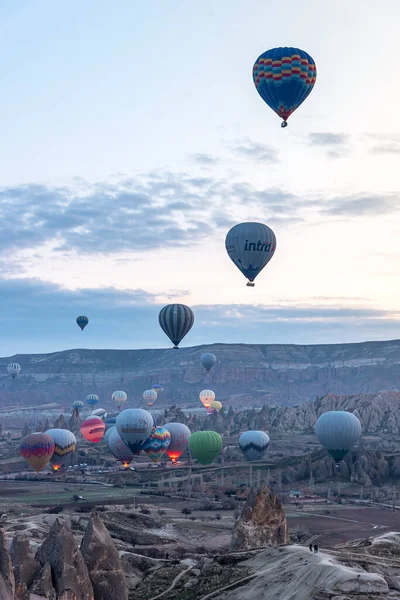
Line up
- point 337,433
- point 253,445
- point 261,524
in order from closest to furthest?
point 261,524
point 337,433
point 253,445

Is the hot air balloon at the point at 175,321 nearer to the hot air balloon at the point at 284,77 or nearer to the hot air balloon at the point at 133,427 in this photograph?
the hot air balloon at the point at 133,427

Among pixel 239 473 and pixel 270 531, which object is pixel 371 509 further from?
pixel 270 531

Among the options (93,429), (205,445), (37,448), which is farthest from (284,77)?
(93,429)

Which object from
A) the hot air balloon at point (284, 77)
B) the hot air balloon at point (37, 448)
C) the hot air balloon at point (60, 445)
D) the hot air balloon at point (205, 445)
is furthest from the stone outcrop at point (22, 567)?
the hot air balloon at point (205, 445)

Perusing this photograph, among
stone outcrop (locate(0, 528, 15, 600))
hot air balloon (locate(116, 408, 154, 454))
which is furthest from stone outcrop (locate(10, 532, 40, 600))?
hot air balloon (locate(116, 408, 154, 454))

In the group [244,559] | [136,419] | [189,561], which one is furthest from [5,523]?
[136,419]

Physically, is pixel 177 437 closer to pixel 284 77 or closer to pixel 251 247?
pixel 251 247
